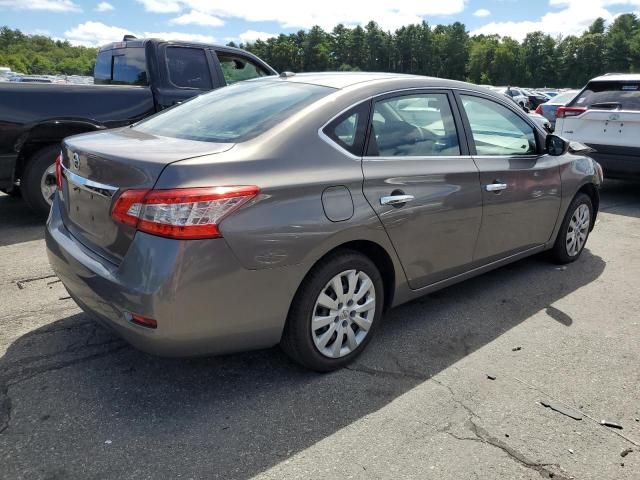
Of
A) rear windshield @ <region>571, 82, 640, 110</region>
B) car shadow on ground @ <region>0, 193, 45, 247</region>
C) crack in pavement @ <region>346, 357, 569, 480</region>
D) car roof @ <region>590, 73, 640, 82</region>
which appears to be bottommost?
car shadow on ground @ <region>0, 193, 45, 247</region>

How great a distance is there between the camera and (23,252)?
4824mm

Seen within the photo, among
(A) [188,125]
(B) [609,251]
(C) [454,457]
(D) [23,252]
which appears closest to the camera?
(C) [454,457]

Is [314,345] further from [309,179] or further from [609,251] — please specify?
[609,251]

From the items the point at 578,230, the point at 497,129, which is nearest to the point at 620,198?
the point at 578,230

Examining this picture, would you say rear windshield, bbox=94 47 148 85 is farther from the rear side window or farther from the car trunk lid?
the rear side window

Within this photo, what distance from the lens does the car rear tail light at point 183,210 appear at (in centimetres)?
232

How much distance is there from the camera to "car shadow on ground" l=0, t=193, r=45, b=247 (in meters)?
5.24

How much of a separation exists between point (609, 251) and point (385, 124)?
357 cm

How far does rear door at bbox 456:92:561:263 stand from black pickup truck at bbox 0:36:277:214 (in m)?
2.73

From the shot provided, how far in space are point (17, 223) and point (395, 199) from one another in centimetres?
458

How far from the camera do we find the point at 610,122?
757 centimetres

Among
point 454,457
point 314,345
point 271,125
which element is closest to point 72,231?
point 271,125

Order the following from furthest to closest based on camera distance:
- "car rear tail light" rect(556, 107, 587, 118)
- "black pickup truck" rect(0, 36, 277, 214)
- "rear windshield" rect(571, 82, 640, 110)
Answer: "car rear tail light" rect(556, 107, 587, 118), "rear windshield" rect(571, 82, 640, 110), "black pickup truck" rect(0, 36, 277, 214)

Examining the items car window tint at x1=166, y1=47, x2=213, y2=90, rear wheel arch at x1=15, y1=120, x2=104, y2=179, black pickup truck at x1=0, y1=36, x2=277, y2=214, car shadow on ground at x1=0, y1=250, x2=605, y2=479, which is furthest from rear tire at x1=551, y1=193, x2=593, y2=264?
rear wheel arch at x1=15, y1=120, x2=104, y2=179
